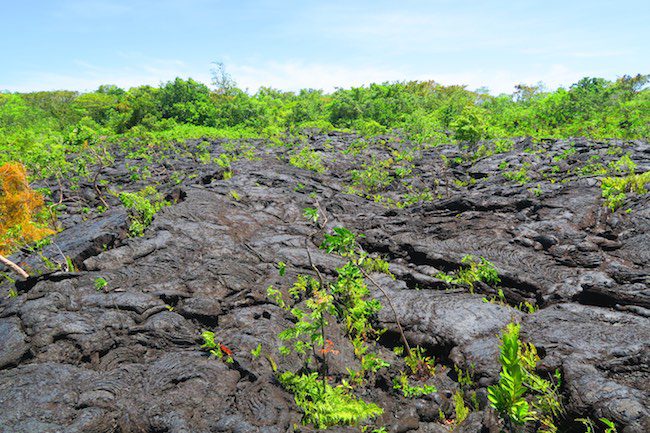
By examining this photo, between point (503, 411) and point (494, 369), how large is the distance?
129 cm

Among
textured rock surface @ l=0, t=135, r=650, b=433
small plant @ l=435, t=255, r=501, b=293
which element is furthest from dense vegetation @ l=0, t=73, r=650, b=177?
small plant @ l=435, t=255, r=501, b=293

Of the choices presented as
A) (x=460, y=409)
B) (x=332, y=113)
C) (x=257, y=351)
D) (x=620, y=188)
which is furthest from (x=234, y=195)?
(x=332, y=113)

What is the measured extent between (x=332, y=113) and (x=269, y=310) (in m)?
28.7

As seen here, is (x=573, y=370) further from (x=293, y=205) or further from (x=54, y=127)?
(x=54, y=127)

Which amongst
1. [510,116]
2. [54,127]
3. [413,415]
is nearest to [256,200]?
[413,415]

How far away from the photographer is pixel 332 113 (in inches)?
1316

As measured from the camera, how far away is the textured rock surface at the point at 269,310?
4434 mm

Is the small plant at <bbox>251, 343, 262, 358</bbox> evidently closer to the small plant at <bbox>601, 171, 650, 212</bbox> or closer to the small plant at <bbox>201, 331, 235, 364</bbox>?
the small plant at <bbox>201, 331, 235, 364</bbox>

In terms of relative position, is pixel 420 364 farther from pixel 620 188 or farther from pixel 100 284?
pixel 620 188

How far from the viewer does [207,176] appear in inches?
585

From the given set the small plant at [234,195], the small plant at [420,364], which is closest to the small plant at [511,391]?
the small plant at [420,364]

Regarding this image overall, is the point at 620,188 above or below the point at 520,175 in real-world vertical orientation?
below

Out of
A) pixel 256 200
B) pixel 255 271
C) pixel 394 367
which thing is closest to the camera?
pixel 394 367

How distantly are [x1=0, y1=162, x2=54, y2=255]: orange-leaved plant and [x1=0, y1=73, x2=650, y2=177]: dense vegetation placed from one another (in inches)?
213
